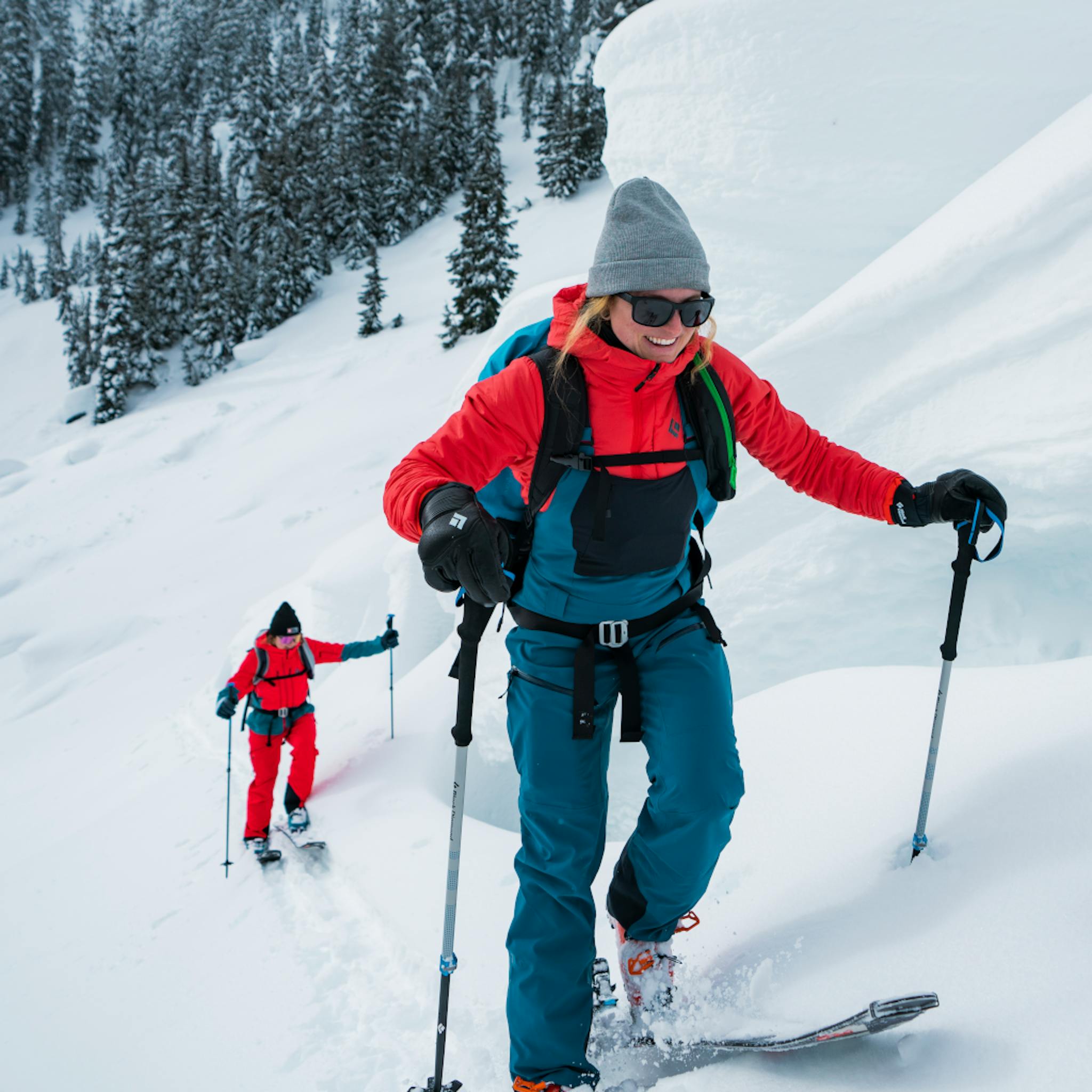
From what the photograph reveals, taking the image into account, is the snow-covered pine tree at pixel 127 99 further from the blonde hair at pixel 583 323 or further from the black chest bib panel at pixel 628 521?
the black chest bib panel at pixel 628 521

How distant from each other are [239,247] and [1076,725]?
47568mm

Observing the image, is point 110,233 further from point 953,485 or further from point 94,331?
point 953,485

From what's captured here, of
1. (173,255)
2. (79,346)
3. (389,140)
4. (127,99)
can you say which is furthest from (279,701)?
(127,99)

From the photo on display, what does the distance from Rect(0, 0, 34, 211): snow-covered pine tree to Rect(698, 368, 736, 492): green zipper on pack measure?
282ft

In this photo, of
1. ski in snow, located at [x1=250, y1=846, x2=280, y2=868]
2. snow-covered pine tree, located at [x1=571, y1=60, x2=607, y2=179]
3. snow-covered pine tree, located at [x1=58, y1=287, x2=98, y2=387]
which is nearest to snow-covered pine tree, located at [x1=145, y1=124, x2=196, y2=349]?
snow-covered pine tree, located at [x1=58, y1=287, x2=98, y2=387]

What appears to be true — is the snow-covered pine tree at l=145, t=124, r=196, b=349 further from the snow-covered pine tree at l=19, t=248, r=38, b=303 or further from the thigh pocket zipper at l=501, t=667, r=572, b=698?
the thigh pocket zipper at l=501, t=667, r=572, b=698

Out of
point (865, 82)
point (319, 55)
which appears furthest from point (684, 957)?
point (319, 55)

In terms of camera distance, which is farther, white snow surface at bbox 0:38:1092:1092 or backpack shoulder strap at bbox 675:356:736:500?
backpack shoulder strap at bbox 675:356:736:500

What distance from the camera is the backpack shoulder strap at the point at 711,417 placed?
2.21m

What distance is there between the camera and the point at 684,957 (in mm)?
2623

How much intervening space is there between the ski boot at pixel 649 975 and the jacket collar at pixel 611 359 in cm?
164

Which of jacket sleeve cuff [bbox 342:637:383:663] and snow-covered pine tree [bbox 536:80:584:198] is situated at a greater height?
snow-covered pine tree [bbox 536:80:584:198]

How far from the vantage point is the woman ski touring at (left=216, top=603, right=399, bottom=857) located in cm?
550

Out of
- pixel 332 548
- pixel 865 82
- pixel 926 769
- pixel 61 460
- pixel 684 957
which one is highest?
pixel 865 82
